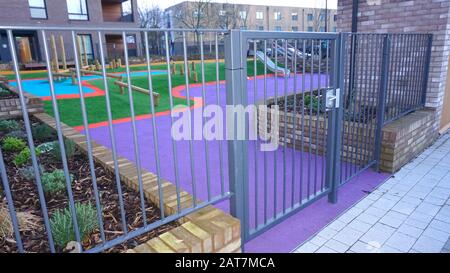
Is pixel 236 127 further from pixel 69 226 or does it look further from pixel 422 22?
pixel 422 22

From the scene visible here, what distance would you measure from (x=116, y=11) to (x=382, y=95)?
26.1 metres

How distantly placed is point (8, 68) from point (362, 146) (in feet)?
63.5

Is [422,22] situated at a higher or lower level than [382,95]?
higher

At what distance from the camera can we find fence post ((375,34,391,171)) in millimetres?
3689

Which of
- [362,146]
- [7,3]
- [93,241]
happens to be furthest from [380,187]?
[7,3]

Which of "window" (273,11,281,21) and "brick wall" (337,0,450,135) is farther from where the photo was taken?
"window" (273,11,281,21)

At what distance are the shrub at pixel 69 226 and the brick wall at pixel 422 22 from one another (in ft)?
17.7

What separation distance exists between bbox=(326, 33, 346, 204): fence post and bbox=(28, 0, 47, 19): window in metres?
23.1

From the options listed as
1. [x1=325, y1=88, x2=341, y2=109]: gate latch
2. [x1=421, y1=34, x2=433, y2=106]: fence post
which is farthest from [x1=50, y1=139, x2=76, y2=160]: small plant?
[x1=421, y1=34, x2=433, y2=106]: fence post

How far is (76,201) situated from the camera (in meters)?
2.66

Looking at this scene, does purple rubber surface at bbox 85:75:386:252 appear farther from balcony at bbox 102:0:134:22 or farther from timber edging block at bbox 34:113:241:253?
balcony at bbox 102:0:134:22

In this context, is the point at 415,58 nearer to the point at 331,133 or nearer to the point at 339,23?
the point at 339,23

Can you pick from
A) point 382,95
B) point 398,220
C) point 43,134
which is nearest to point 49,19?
point 43,134

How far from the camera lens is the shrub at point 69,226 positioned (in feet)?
6.50
